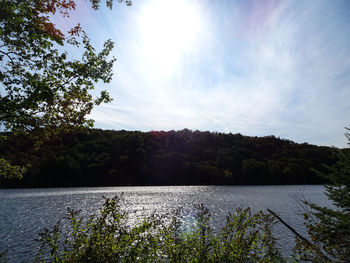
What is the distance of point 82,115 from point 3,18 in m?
4.91

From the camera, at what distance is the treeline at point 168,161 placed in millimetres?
132000

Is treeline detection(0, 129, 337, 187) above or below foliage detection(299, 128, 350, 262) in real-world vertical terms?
above

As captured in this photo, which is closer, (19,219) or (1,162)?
(1,162)

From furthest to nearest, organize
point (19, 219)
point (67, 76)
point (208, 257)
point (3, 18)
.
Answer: point (19, 219) < point (67, 76) < point (3, 18) < point (208, 257)

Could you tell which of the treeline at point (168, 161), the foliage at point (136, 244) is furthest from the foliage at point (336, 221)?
the treeline at point (168, 161)

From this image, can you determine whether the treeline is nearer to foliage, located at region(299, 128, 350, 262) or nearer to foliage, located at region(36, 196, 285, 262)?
foliage, located at region(36, 196, 285, 262)

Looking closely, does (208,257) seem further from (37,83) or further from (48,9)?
(48,9)

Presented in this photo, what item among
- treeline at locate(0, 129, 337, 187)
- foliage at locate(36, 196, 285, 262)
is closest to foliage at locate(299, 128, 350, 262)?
foliage at locate(36, 196, 285, 262)

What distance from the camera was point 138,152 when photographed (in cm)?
15425

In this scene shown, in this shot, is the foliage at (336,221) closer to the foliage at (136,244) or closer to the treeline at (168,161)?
the foliage at (136,244)

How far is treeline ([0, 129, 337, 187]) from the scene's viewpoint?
132000mm

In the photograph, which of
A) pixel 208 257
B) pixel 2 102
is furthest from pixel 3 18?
pixel 208 257

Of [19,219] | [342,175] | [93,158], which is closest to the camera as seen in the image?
[342,175]

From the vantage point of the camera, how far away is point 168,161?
156500 mm
